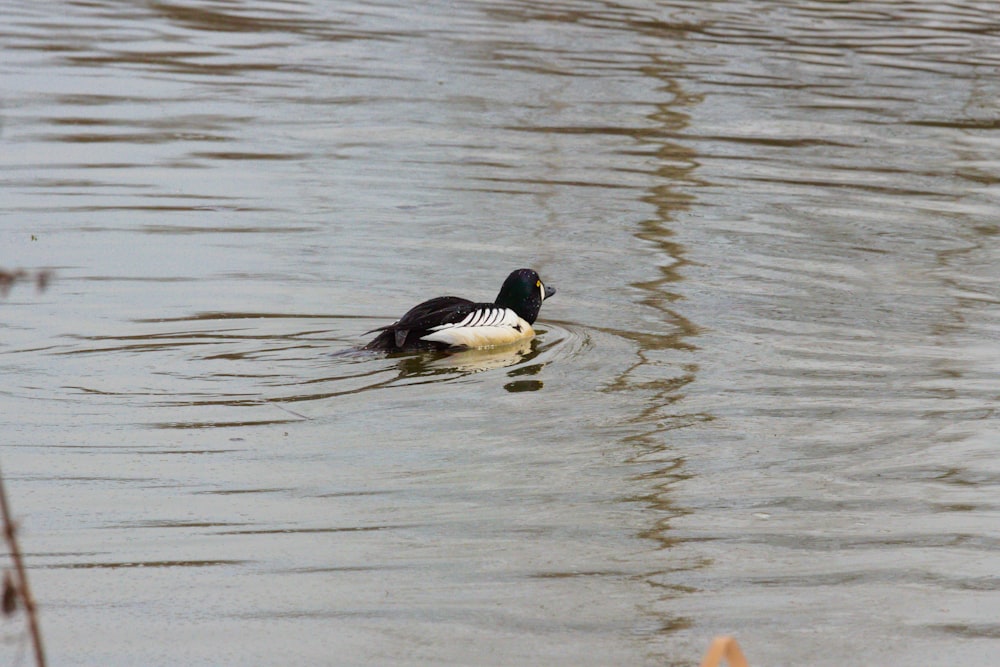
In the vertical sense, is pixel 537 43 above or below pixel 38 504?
above

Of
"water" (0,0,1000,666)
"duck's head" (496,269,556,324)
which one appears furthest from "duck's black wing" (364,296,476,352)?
"duck's head" (496,269,556,324)

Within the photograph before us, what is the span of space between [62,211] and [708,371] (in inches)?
187

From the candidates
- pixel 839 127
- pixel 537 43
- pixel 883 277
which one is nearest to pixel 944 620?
pixel 883 277

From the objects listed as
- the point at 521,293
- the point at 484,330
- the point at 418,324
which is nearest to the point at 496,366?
the point at 484,330

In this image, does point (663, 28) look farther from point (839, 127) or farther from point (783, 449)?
point (783, 449)

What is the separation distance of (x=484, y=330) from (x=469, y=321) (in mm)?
130

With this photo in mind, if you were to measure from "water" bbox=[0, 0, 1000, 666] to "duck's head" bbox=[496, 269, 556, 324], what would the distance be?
0.93 feet

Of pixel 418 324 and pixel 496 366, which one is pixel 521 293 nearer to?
pixel 496 366

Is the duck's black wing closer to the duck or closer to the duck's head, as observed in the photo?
the duck

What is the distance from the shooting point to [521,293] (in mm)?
8586

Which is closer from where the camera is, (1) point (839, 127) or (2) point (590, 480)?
(2) point (590, 480)

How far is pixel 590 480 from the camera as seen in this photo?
6305mm

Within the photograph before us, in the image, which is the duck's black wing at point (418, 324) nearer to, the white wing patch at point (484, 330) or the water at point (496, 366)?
the white wing patch at point (484, 330)

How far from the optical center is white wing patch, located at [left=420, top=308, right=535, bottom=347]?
8.16m
